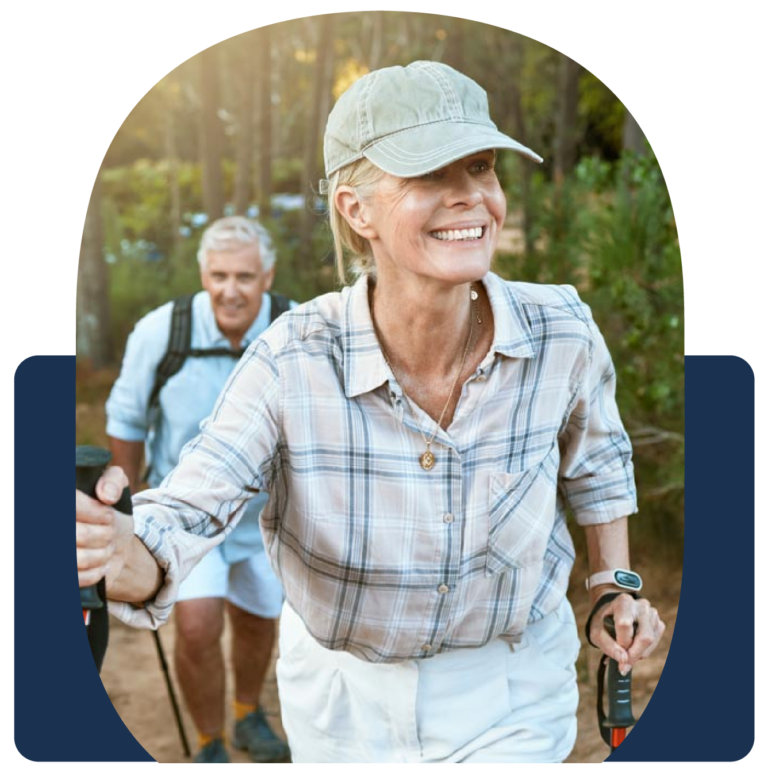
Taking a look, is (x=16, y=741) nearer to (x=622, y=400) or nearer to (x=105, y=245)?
(x=105, y=245)

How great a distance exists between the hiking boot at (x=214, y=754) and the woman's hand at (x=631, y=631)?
0.85 m

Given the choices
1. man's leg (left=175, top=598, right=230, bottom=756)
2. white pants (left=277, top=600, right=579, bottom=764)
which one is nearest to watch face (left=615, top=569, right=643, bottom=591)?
white pants (left=277, top=600, right=579, bottom=764)

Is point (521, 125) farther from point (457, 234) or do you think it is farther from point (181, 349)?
point (181, 349)

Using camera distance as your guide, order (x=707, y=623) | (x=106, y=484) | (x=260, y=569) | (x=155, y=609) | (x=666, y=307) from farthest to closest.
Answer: (x=260, y=569) → (x=666, y=307) → (x=707, y=623) → (x=155, y=609) → (x=106, y=484)

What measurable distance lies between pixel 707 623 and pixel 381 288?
2.70 feet

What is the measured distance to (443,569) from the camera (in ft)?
6.61

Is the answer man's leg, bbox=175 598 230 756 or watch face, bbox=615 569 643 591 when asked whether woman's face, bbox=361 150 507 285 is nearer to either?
watch face, bbox=615 569 643 591

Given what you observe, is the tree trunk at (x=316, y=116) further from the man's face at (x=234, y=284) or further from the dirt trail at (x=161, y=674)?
the dirt trail at (x=161, y=674)

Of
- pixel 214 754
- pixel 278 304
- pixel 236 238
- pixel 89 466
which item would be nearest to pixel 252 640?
pixel 214 754

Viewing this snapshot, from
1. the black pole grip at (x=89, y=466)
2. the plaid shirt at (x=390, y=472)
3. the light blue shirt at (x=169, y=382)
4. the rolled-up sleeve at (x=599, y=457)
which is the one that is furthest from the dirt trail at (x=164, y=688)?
the black pole grip at (x=89, y=466)

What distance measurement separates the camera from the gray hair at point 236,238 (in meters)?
2.70

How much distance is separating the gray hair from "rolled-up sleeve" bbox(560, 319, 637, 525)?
86 centimetres

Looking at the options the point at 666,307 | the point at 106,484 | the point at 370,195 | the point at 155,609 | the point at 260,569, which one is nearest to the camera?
the point at 106,484

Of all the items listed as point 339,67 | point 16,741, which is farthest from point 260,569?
point 339,67
